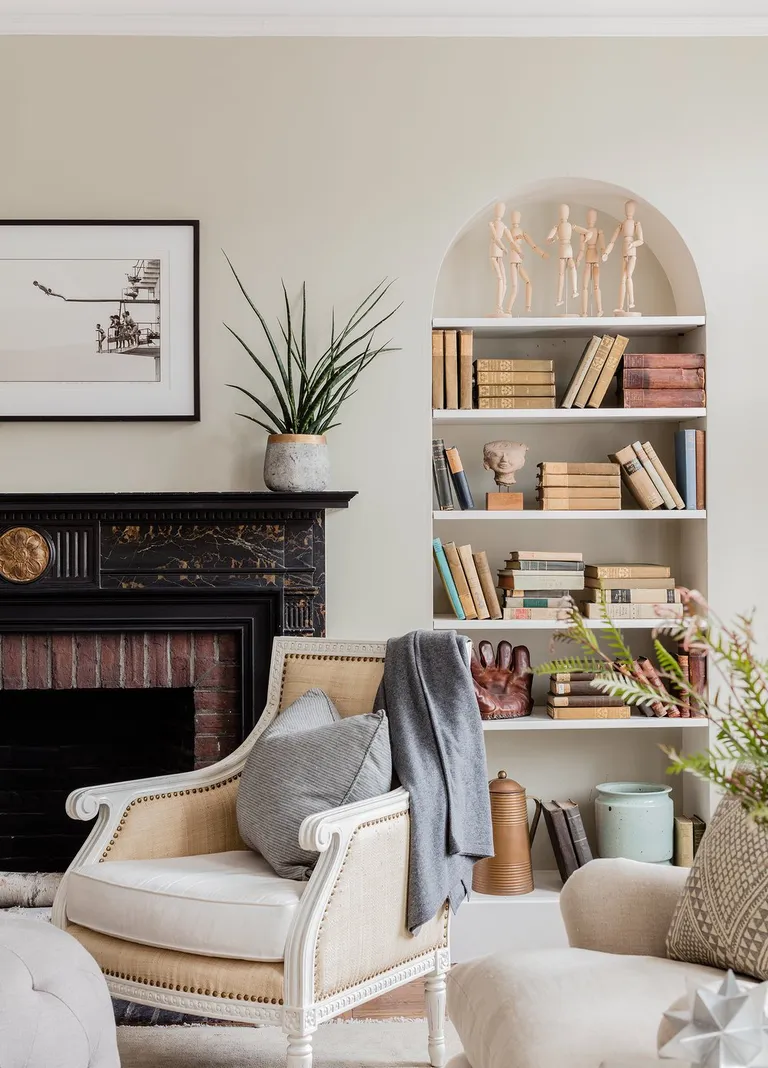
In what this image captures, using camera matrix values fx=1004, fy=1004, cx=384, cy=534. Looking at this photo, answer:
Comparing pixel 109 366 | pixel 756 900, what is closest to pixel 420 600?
pixel 109 366

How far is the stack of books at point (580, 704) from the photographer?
311 centimetres

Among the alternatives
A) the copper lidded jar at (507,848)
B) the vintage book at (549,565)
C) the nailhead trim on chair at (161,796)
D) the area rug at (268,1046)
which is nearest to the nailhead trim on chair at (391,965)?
the area rug at (268,1046)

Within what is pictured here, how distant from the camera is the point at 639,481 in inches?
125

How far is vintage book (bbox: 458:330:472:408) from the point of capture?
3.13 metres

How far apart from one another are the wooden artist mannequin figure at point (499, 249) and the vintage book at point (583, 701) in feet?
4.00

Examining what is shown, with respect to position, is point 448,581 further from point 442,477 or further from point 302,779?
point 302,779

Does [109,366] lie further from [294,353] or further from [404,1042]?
[404,1042]

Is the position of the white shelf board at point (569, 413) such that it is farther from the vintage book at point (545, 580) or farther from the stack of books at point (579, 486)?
the vintage book at point (545, 580)

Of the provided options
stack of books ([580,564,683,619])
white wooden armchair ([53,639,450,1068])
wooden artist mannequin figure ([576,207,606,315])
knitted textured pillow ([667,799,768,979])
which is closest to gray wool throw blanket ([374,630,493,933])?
white wooden armchair ([53,639,450,1068])

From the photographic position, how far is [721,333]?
125 inches

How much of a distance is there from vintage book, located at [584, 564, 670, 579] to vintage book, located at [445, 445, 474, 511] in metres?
0.45

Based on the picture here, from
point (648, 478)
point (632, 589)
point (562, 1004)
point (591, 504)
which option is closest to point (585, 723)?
point (632, 589)

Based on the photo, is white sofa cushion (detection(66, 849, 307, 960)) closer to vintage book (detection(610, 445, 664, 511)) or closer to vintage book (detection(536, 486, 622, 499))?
vintage book (detection(536, 486, 622, 499))

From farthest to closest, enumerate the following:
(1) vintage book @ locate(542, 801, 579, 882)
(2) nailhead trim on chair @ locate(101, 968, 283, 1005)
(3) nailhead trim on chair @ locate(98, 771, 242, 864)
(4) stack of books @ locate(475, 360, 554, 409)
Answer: (4) stack of books @ locate(475, 360, 554, 409) → (1) vintage book @ locate(542, 801, 579, 882) → (3) nailhead trim on chair @ locate(98, 771, 242, 864) → (2) nailhead trim on chair @ locate(101, 968, 283, 1005)
